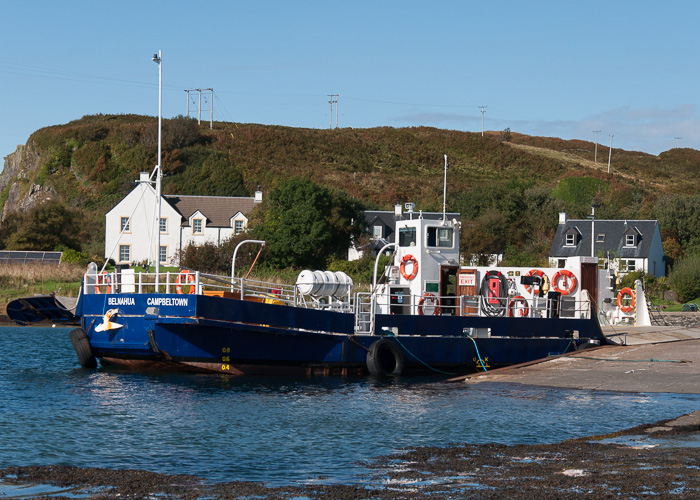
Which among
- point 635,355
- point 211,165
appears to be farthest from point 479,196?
point 635,355

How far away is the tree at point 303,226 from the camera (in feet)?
188

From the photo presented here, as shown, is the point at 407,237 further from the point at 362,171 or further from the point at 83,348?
the point at 362,171

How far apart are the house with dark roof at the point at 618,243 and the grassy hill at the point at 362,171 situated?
131 inches

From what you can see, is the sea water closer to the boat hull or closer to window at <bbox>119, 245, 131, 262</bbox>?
the boat hull

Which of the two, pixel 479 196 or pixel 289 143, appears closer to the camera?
pixel 479 196

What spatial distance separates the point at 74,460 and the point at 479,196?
216ft

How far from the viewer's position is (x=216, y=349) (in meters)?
21.7

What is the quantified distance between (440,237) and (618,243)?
4122cm

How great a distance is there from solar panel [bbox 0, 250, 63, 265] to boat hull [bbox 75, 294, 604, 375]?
33.6 metres

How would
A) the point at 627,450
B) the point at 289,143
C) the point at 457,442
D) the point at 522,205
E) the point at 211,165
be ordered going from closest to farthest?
the point at 627,450
the point at 457,442
the point at 522,205
the point at 211,165
the point at 289,143

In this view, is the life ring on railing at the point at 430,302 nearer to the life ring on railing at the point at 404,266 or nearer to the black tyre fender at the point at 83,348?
the life ring on railing at the point at 404,266

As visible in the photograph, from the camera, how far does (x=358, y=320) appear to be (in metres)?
23.9

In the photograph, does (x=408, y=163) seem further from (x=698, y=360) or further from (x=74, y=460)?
(x=74, y=460)

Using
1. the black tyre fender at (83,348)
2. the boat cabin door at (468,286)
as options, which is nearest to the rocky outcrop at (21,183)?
the black tyre fender at (83,348)
